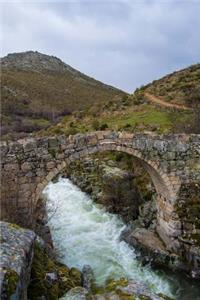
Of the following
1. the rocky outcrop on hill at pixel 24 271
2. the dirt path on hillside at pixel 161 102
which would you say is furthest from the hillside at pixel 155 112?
the rocky outcrop on hill at pixel 24 271

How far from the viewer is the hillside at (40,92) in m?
48.6

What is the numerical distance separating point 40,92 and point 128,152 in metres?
49.9

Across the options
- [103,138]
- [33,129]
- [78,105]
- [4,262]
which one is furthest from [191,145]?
[78,105]

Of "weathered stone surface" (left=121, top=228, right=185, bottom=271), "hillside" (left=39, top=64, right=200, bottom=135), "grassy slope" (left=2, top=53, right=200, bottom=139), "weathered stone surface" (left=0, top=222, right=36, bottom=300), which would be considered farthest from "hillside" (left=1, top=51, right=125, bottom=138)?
"weathered stone surface" (left=0, top=222, right=36, bottom=300)

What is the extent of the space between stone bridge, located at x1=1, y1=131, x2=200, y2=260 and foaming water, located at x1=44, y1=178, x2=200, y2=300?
1540 mm

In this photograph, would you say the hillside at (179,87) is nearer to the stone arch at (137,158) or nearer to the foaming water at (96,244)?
the foaming water at (96,244)

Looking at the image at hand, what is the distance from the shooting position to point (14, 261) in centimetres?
644

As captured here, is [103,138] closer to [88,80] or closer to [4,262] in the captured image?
[4,262]

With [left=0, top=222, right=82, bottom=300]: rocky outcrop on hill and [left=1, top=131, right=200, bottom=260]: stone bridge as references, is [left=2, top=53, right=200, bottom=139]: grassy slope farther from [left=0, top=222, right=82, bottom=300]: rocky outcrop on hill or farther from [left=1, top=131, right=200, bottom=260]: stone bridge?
[left=0, top=222, right=82, bottom=300]: rocky outcrop on hill

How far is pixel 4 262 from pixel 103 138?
8.75 meters

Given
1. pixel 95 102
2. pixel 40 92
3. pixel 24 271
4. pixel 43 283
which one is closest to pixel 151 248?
pixel 43 283

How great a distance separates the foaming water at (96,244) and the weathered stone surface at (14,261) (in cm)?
574

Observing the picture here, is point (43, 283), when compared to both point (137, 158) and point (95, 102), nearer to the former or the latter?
point (137, 158)

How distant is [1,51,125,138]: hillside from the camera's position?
4856 cm
